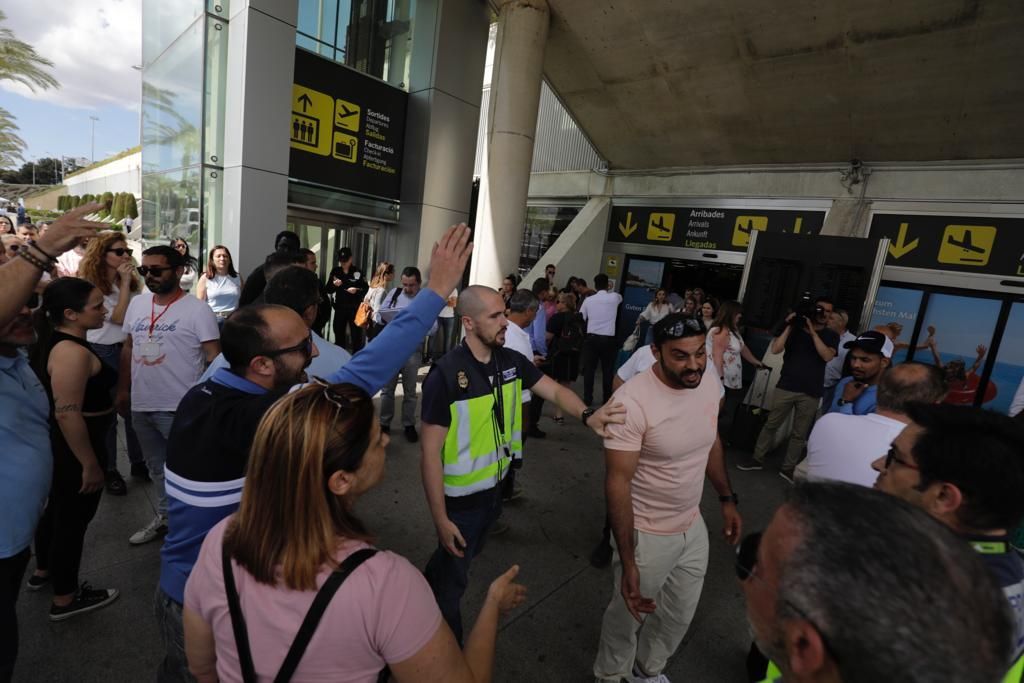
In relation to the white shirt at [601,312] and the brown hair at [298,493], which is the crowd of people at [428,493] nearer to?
the brown hair at [298,493]

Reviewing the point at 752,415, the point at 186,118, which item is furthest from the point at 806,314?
the point at 186,118

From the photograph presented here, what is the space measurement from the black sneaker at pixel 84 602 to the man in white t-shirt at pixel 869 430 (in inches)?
149

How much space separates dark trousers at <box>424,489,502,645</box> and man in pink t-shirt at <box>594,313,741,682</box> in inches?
26.6

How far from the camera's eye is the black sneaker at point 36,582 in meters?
2.73

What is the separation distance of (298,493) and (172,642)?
1.05 meters

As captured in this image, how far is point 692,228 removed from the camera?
997 centimetres

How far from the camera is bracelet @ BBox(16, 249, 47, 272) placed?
141 centimetres

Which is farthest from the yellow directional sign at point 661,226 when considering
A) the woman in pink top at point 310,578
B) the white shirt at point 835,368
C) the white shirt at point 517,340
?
the woman in pink top at point 310,578

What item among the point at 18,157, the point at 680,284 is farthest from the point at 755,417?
the point at 18,157

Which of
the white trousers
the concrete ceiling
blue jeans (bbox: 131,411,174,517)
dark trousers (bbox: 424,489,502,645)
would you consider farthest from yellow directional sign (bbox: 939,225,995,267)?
blue jeans (bbox: 131,411,174,517)

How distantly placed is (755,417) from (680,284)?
5.08m

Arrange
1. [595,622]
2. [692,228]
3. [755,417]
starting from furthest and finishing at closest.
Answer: [692,228]
[755,417]
[595,622]

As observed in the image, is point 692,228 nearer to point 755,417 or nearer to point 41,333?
point 755,417

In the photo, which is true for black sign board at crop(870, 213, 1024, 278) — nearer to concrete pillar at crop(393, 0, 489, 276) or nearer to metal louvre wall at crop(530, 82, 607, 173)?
metal louvre wall at crop(530, 82, 607, 173)
